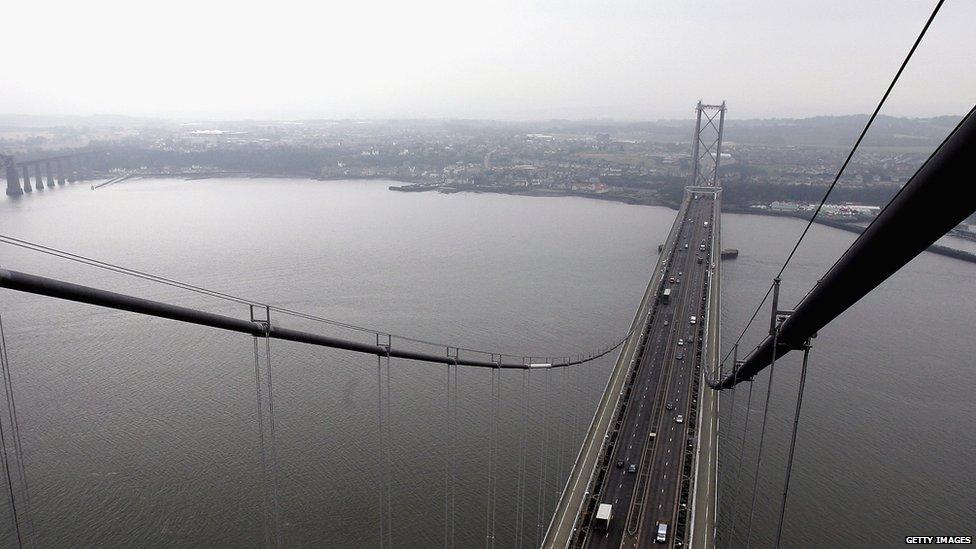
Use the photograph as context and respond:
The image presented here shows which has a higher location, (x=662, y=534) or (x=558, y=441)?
(x=662, y=534)

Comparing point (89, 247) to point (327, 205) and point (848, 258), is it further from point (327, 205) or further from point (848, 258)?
point (848, 258)

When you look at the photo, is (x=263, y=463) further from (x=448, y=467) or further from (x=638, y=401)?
(x=638, y=401)

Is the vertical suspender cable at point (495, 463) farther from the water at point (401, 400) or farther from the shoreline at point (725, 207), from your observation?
the shoreline at point (725, 207)

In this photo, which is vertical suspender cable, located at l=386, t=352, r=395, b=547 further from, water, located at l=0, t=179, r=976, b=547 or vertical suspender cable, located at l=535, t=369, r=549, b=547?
vertical suspender cable, located at l=535, t=369, r=549, b=547

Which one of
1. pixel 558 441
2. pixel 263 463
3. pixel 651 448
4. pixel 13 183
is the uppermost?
pixel 263 463

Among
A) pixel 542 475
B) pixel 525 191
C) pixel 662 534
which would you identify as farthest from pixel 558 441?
pixel 525 191

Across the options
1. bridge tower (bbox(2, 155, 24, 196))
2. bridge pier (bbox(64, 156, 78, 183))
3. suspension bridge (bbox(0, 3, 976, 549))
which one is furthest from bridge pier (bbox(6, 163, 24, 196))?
suspension bridge (bbox(0, 3, 976, 549))

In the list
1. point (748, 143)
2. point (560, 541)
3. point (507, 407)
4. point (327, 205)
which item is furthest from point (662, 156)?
point (560, 541)
